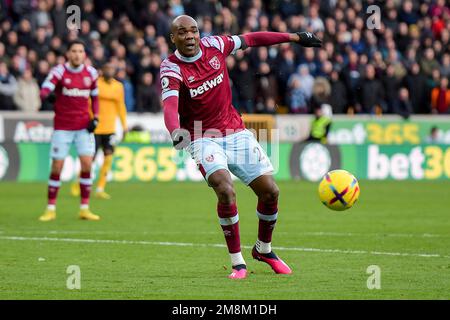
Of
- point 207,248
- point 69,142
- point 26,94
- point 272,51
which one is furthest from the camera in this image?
point 272,51

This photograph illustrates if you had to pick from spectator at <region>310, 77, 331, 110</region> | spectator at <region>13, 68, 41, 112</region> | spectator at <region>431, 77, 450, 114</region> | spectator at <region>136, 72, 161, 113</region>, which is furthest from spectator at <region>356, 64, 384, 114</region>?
spectator at <region>13, 68, 41, 112</region>

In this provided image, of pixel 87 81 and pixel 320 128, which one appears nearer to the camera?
pixel 87 81

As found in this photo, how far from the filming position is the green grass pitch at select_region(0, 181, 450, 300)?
9.05m

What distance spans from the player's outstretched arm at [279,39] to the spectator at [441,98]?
19.4m

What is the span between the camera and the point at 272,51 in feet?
92.1

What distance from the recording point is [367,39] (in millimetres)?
29984

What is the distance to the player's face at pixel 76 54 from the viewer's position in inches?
609

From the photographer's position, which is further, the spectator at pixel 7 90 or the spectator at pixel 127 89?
the spectator at pixel 127 89

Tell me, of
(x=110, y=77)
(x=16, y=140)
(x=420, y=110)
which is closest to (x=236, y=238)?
(x=110, y=77)

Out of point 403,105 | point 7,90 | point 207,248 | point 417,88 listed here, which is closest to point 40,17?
point 7,90

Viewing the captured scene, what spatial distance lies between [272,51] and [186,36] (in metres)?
18.2

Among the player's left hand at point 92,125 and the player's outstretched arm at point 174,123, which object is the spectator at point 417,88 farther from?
the player's outstretched arm at point 174,123

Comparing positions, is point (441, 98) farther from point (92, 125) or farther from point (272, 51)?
point (92, 125)

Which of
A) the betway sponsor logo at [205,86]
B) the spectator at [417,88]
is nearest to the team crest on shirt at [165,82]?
the betway sponsor logo at [205,86]
